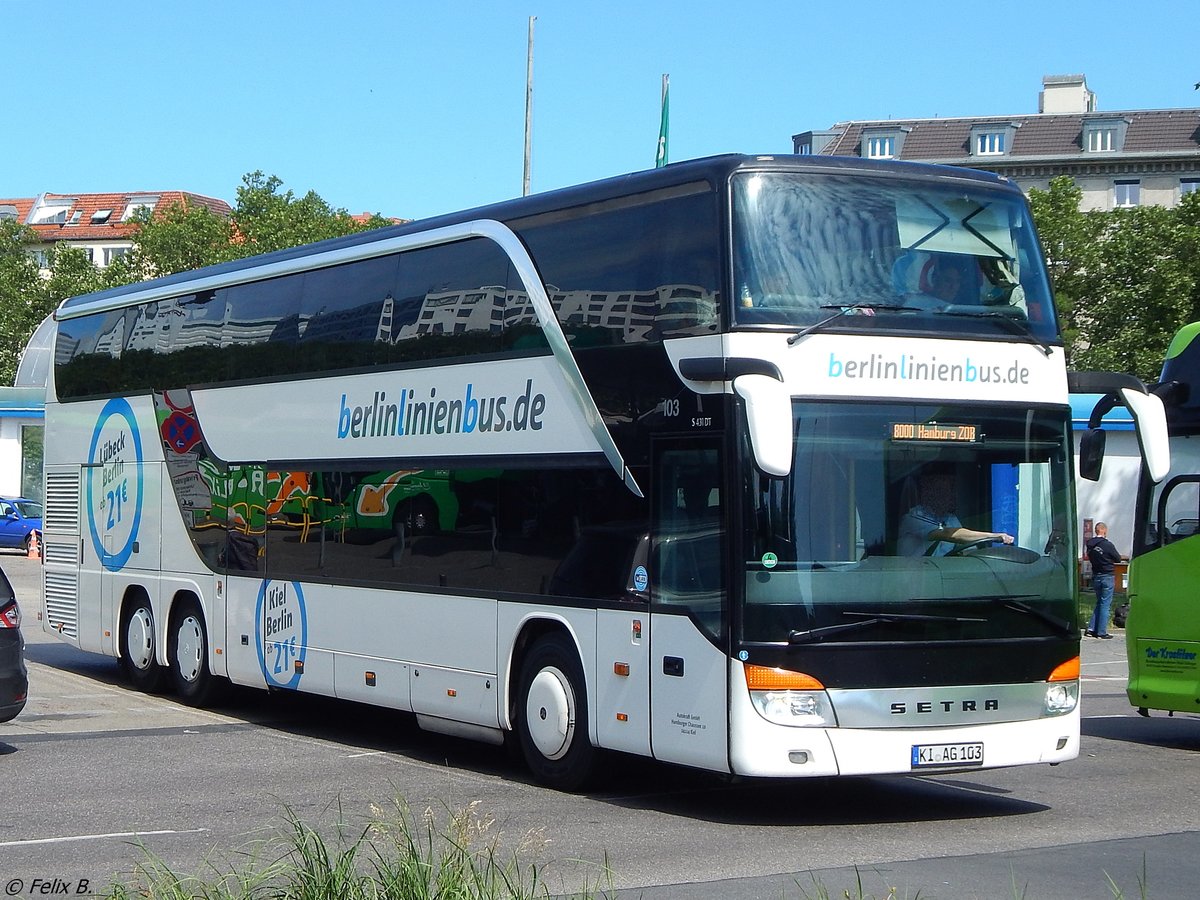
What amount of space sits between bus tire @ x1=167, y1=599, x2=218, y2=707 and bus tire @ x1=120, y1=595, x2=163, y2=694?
34 centimetres

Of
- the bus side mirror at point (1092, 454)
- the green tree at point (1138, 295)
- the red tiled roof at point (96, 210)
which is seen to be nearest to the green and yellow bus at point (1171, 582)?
the bus side mirror at point (1092, 454)

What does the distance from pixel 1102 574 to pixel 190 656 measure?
613 inches

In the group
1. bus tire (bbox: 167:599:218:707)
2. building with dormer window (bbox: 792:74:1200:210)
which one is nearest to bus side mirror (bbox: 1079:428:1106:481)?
bus tire (bbox: 167:599:218:707)

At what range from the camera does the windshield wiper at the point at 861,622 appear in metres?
9.52

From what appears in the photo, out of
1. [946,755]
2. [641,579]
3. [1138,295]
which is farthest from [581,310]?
[1138,295]

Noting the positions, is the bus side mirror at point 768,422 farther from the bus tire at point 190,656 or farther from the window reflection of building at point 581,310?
the bus tire at point 190,656

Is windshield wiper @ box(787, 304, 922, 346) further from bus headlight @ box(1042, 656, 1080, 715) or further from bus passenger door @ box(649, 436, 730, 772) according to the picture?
bus headlight @ box(1042, 656, 1080, 715)

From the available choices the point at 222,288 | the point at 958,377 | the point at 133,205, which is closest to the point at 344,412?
the point at 222,288

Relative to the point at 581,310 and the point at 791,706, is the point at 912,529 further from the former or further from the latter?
the point at 581,310

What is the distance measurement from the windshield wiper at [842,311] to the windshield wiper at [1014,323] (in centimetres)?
40

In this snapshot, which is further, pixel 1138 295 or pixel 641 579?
pixel 1138 295

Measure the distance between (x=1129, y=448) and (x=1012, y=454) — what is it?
26.7 meters

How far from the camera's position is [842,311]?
990 cm

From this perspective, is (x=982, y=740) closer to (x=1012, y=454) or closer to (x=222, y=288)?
(x=1012, y=454)
